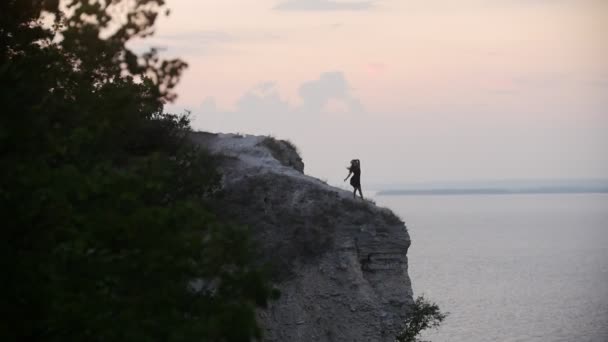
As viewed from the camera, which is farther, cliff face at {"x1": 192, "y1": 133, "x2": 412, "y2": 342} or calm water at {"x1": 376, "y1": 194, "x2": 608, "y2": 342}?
calm water at {"x1": 376, "y1": 194, "x2": 608, "y2": 342}

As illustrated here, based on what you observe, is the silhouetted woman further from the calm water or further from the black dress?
the calm water

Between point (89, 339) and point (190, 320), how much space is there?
154 cm

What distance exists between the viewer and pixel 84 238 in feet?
54.4

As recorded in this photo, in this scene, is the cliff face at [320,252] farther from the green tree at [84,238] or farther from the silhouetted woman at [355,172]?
the green tree at [84,238]

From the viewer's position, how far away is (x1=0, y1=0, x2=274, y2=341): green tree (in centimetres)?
1617

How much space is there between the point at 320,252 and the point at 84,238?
15584 millimetres

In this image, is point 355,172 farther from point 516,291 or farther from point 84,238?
point 516,291

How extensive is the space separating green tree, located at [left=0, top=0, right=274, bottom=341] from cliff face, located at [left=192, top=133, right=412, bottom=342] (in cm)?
1171

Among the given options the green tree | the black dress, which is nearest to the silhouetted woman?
the black dress

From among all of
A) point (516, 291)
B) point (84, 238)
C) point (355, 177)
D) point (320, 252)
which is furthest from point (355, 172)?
point (516, 291)

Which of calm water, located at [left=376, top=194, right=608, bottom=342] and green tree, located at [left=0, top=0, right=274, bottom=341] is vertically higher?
calm water, located at [left=376, top=194, right=608, bottom=342]

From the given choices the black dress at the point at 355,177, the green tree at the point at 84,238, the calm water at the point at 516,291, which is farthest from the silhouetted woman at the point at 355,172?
the calm water at the point at 516,291

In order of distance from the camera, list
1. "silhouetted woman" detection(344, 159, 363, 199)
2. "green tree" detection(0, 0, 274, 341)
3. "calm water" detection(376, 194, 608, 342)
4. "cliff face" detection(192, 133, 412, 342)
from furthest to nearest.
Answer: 1. "calm water" detection(376, 194, 608, 342)
2. "silhouetted woman" detection(344, 159, 363, 199)
3. "cliff face" detection(192, 133, 412, 342)
4. "green tree" detection(0, 0, 274, 341)

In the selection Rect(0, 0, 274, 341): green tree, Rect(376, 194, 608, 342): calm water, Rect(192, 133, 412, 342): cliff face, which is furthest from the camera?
Rect(376, 194, 608, 342): calm water
